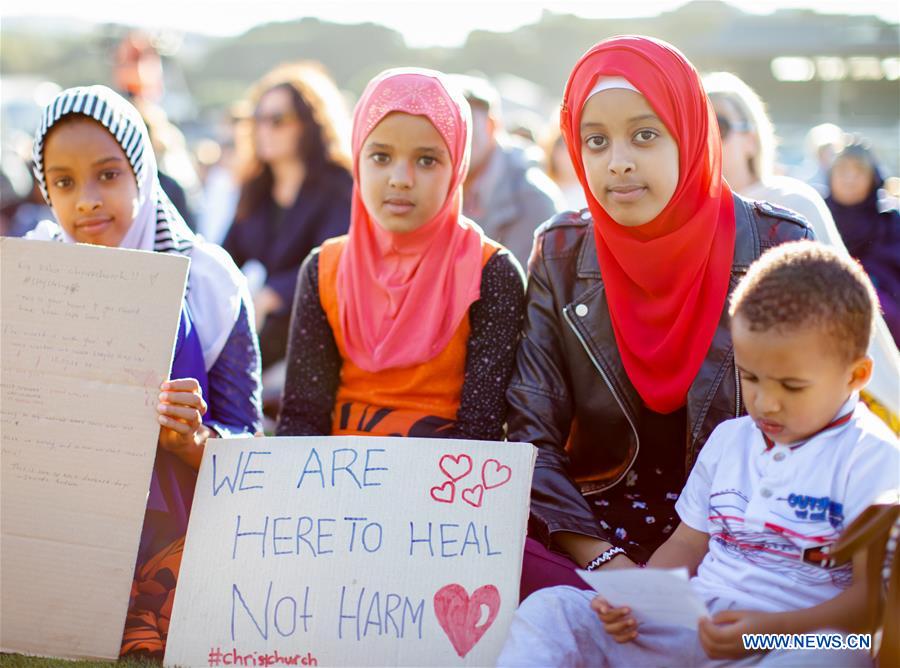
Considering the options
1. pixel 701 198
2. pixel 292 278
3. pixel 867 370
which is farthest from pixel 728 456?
pixel 292 278

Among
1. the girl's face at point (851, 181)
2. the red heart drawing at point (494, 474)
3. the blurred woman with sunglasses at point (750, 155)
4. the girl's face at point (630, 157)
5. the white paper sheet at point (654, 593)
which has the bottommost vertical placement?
the white paper sheet at point (654, 593)

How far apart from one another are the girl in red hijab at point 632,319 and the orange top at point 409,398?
253mm

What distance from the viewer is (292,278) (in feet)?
18.5

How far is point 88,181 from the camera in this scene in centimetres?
316

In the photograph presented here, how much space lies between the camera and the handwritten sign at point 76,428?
2.81 meters

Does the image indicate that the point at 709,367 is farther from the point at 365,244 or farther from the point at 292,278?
the point at 292,278

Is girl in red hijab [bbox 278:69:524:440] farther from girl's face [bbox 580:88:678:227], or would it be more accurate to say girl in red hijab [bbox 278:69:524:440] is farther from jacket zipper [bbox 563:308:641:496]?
girl's face [bbox 580:88:678:227]

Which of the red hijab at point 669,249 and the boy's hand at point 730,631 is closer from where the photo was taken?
the boy's hand at point 730,631

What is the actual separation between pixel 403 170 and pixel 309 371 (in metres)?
0.70

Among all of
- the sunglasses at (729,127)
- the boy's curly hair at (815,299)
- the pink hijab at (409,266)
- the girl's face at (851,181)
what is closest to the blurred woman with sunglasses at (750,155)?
the sunglasses at (729,127)

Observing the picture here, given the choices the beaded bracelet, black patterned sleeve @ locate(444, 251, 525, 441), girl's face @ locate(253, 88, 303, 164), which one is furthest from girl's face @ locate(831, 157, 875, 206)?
the beaded bracelet

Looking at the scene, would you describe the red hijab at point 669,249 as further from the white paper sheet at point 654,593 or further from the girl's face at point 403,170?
the white paper sheet at point 654,593

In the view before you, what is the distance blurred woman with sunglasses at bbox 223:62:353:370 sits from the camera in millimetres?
5688

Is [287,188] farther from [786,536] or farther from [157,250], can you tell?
[786,536]
